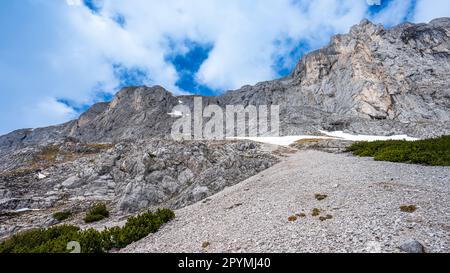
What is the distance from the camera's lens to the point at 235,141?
6800 centimetres

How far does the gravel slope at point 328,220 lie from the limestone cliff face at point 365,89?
70.3 meters

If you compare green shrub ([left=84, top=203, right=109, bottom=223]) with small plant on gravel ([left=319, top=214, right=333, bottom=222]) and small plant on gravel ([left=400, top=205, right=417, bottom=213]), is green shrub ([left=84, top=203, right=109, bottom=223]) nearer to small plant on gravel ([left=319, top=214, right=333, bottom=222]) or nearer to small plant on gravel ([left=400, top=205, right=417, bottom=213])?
small plant on gravel ([left=319, top=214, right=333, bottom=222])

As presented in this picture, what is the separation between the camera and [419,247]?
8195 millimetres

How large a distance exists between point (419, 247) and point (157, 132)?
14465 cm

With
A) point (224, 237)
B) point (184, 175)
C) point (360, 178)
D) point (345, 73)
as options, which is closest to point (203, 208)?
point (224, 237)

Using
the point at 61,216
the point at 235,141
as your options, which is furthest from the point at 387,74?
the point at 61,216

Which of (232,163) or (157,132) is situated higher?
(157,132)

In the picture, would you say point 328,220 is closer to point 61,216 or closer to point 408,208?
point 408,208

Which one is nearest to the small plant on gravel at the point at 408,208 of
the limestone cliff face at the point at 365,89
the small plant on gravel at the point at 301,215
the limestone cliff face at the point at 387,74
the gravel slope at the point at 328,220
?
the gravel slope at the point at 328,220

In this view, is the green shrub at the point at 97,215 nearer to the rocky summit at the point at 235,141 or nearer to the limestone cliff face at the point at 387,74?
the rocky summit at the point at 235,141

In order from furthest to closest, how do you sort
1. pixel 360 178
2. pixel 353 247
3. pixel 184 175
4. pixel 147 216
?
pixel 184 175 < pixel 360 178 < pixel 147 216 < pixel 353 247

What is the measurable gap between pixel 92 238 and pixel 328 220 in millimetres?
11197

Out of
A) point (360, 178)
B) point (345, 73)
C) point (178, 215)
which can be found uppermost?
point (345, 73)
